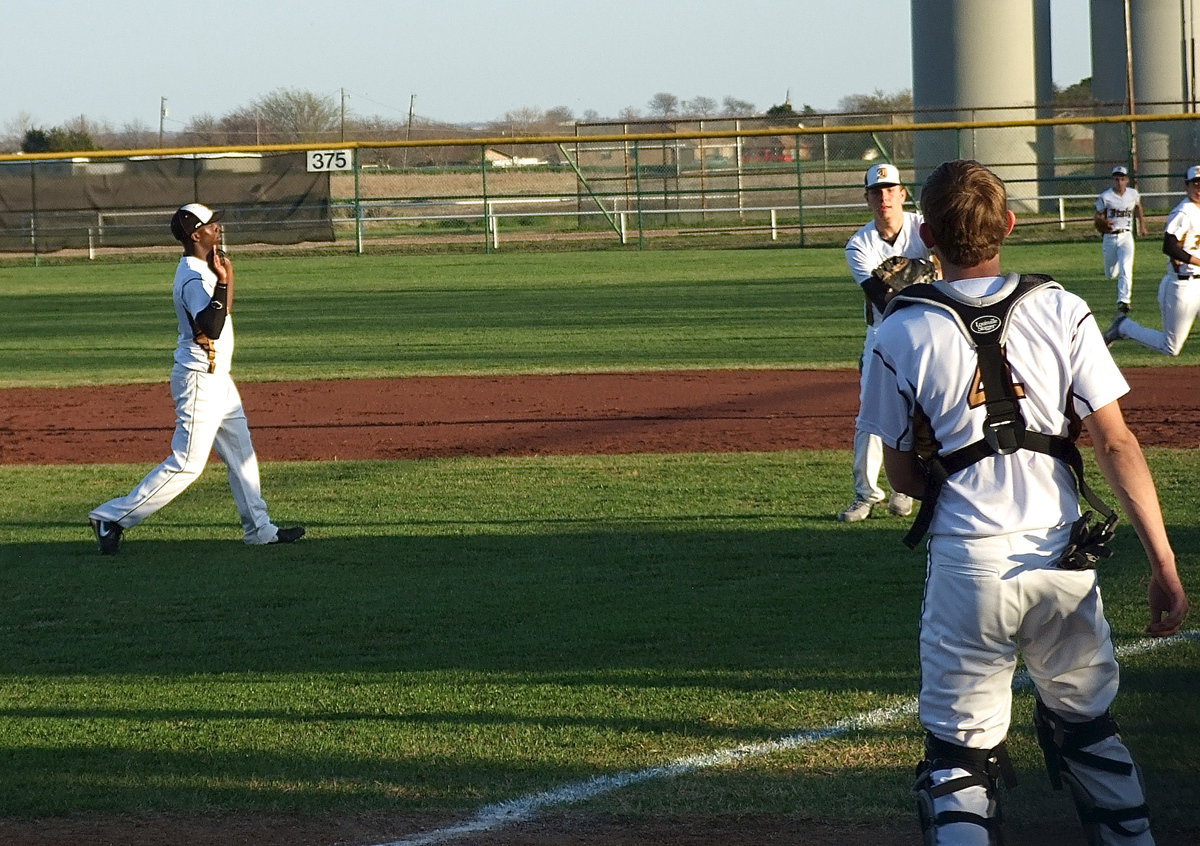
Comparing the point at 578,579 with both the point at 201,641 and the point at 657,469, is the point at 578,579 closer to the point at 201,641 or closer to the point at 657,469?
the point at 201,641

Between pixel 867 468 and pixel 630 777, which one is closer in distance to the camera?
pixel 630 777

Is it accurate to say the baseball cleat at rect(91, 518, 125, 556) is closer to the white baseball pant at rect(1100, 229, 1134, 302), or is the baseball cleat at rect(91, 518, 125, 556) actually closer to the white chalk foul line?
the white chalk foul line

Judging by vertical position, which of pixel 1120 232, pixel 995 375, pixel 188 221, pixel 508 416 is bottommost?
pixel 508 416

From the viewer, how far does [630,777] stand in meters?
4.64

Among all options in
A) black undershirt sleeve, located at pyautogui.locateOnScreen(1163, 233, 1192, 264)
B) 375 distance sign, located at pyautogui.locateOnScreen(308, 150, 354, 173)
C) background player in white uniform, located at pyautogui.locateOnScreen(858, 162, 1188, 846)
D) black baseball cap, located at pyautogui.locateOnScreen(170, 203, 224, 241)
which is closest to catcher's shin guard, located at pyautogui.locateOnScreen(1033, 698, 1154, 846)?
background player in white uniform, located at pyautogui.locateOnScreen(858, 162, 1188, 846)

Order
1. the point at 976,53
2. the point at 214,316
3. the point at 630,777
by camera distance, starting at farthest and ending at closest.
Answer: the point at 976,53 → the point at 214,316 → the point at 630,777

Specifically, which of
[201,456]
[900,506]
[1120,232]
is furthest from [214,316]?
[1120,232]

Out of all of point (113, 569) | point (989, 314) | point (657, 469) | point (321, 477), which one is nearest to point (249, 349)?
point (321, 477)

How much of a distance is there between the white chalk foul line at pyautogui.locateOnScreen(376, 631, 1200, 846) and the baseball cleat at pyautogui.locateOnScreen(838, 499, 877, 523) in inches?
121

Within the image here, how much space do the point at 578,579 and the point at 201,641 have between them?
75.1 inches

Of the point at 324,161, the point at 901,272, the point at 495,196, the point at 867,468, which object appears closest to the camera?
the point at 901,272

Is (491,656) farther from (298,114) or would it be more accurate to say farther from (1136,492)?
(298,114)

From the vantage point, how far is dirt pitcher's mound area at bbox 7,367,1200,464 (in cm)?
1157

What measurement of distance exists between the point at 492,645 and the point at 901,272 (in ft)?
10.6
